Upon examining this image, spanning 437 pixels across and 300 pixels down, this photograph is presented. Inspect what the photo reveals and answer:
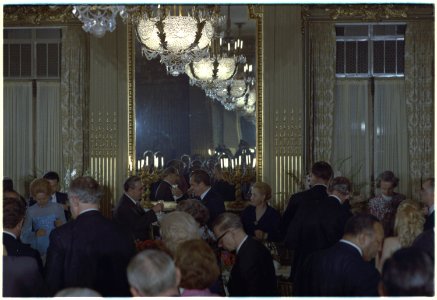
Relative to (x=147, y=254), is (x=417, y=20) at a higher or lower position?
higher

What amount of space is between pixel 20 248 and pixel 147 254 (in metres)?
2.04

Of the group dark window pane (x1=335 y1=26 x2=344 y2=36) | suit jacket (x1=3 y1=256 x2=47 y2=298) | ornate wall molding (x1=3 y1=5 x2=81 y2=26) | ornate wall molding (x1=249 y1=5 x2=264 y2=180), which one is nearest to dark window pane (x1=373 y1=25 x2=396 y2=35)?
dark window pane (x1=335 y1=26 x2=344 y2=36)

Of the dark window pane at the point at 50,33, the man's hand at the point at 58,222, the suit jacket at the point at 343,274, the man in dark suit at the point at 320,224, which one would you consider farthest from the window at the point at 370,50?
the suit jacket at the point at 343,274

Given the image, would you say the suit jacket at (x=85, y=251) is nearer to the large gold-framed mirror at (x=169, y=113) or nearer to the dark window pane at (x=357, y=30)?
the large gold-framed mirror at (x=169, y=113)

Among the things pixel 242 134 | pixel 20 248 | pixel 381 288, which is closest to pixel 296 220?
pixel 20 248

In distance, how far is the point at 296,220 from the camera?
823 cm

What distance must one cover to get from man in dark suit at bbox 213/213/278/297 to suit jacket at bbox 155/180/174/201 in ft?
23.2

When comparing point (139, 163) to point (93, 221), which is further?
point (139, 163)

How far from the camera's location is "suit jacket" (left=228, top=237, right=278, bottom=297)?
6.24m

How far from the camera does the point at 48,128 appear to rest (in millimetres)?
14477

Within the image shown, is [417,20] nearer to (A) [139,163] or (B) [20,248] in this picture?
(A) [139,163]

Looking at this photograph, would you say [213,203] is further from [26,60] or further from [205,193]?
[26,60]

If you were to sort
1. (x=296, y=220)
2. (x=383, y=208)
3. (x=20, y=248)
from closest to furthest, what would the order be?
(x=20, y=248)
(x=296, y=220)
(x=383, y=208)

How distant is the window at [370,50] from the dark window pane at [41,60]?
191 inches
